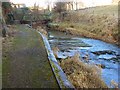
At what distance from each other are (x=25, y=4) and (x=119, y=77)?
5502 cm

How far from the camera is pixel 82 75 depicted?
11.8m

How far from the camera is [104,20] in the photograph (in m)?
39.4

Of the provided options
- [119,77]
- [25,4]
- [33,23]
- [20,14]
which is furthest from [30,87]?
[25,4]

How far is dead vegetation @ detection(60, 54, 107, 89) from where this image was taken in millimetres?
11155

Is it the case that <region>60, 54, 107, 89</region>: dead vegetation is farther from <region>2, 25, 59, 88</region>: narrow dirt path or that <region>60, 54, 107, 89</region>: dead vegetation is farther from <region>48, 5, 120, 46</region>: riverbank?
<region>48, 5, 120, 46</region>: riverbank

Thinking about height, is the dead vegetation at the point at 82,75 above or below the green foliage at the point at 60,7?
below

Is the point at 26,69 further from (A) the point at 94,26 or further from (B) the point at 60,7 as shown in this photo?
(B) the point at 60,7

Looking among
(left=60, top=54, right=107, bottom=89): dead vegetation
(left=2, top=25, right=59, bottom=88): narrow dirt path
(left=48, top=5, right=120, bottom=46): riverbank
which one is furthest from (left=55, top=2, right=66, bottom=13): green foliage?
(left=60, top=54, right=107, bottom=89): dead vegetation

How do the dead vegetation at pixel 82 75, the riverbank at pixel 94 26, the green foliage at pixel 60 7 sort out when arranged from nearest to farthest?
the dead vegetation at pixel 82 75, the riverbank at pixel 94 26, the green foliage at pixel 60 7

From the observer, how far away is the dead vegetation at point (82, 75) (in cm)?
1116

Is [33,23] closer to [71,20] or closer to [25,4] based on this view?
[71,20]

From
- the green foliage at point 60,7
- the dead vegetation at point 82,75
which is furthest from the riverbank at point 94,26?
the dead vegetation at point 82,75

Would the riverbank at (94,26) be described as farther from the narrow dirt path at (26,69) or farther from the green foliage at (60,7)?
the narrow dirt path at (26,69)

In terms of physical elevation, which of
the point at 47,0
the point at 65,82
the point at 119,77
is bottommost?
the point at 119,77
